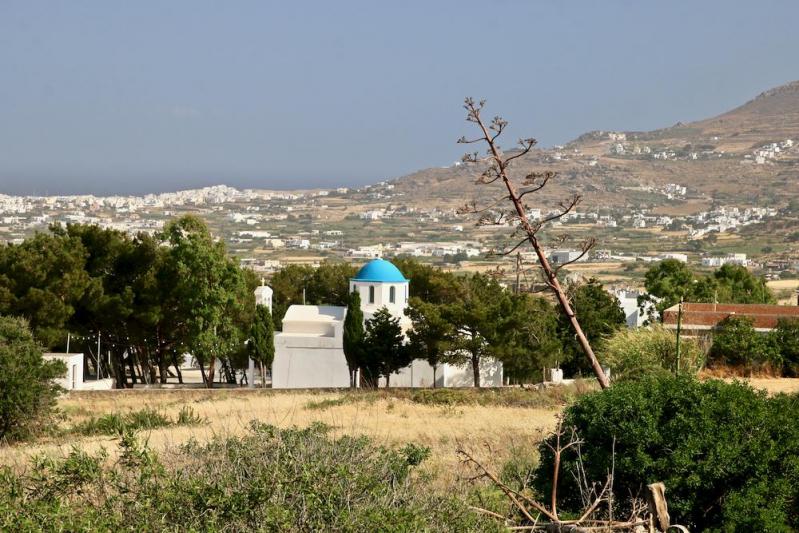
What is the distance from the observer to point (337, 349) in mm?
30906

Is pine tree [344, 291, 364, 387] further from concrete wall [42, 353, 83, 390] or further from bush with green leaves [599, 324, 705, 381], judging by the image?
bush with green leaves [599, 324, 705, 381]

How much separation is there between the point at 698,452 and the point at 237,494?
377cm

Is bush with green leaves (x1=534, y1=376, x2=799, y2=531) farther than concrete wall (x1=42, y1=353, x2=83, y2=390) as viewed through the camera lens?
No

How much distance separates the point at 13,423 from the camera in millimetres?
15242

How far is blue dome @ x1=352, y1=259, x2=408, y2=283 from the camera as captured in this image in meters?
31.3

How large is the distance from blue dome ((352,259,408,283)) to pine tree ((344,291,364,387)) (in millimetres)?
1895

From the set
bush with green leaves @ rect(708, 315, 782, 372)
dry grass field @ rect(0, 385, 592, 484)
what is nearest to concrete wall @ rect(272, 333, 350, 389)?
dry grass field @ rect(0, 385, 592, 484)

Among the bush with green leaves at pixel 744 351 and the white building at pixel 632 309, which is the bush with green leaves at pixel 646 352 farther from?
the white building at pixel 632 309

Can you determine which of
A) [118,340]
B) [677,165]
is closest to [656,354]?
[118,340]

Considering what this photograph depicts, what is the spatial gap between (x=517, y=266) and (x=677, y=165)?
624 ft

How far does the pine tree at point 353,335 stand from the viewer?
28.3 m

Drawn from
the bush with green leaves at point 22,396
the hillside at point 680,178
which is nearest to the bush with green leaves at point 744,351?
the bush with green leaves at point 22,396

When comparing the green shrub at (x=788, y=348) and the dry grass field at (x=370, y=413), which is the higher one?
the green shrub at (x=788, y=348)

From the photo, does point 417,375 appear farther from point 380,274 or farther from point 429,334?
point 380,274
